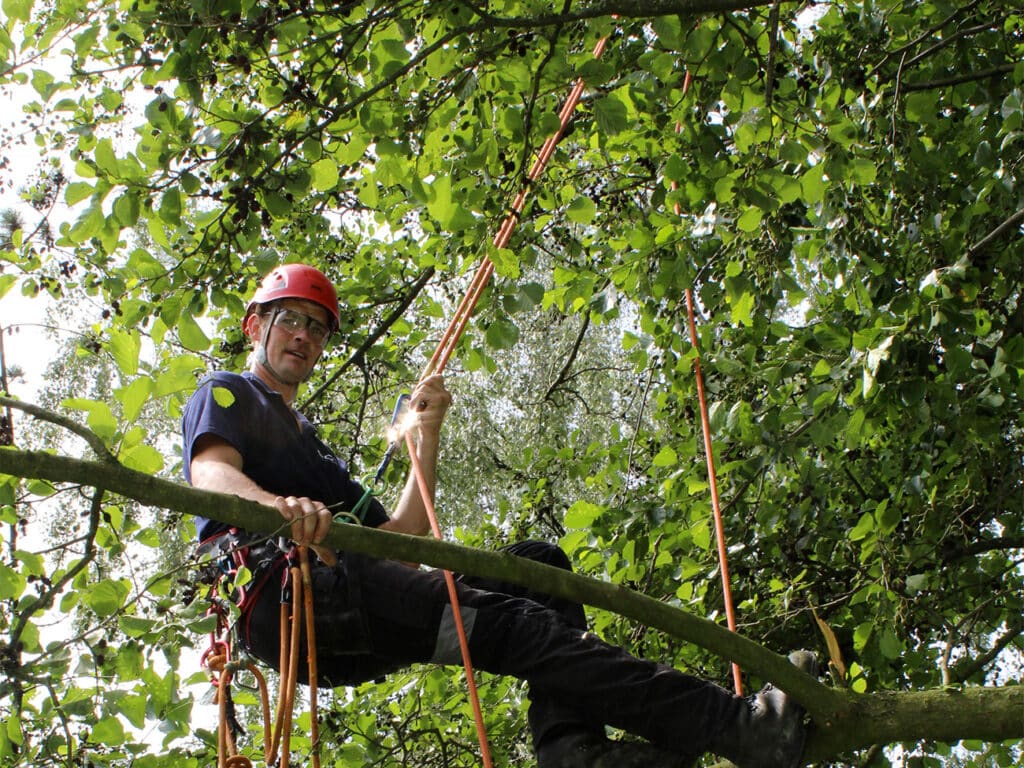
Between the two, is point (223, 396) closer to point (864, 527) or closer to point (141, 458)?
point (141, 458)

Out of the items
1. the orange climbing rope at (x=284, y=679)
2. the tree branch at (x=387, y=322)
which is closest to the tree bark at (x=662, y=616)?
the orange climbing rope at (x=284, y=679)

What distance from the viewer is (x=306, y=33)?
298 centimetres

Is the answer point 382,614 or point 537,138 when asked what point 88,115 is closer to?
point 537,138

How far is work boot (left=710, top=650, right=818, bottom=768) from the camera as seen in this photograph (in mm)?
2469

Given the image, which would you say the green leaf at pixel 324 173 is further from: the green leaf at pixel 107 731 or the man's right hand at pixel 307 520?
the green leaf at pixel 107 731

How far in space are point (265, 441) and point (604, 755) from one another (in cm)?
123

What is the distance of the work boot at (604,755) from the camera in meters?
2.62

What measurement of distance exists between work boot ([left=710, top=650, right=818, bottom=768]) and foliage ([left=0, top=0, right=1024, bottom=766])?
213 millimetres

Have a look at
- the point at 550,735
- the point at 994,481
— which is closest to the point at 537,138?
the point at 550,735

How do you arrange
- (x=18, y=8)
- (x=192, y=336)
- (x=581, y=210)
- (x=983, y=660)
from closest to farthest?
1. (x=18, y=8)
2. (x=192, y=336)
3. (x=581, y=210)
4. (x=983, y=660)

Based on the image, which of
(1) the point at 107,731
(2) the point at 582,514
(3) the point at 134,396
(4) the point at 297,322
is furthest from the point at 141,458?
(2) the point at 582,514

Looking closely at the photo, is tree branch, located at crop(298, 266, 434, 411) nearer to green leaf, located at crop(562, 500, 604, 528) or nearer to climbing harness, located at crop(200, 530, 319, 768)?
green leaf, located at crop(562, 500, 604, 528)

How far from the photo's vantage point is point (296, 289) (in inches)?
141

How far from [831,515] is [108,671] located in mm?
3171
